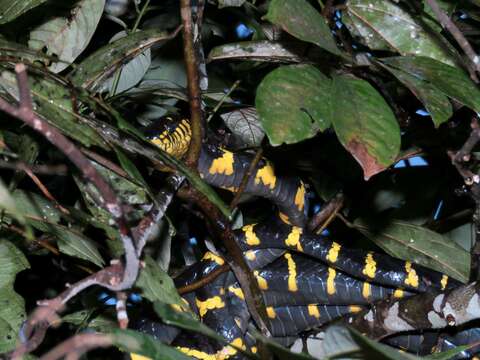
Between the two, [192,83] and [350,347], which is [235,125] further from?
[350,347]

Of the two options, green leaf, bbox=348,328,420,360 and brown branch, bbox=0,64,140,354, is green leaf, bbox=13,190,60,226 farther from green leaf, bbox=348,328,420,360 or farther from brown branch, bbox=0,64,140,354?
green leaf, bbox=348,328,420,360

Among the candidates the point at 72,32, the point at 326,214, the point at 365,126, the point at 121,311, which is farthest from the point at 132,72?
the point at 121,311

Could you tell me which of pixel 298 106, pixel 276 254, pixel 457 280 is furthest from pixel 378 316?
pixel 298 106

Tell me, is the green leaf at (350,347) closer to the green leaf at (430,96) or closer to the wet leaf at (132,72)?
the green leaf at (430,96)

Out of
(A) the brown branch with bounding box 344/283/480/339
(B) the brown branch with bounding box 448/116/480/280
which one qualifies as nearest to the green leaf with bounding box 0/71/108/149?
(B) the brown branch with bounding box 448/116/480/280

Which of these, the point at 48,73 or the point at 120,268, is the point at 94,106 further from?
the point at 120,268

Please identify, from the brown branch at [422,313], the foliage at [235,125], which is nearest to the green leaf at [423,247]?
the foliage at [235,125]
